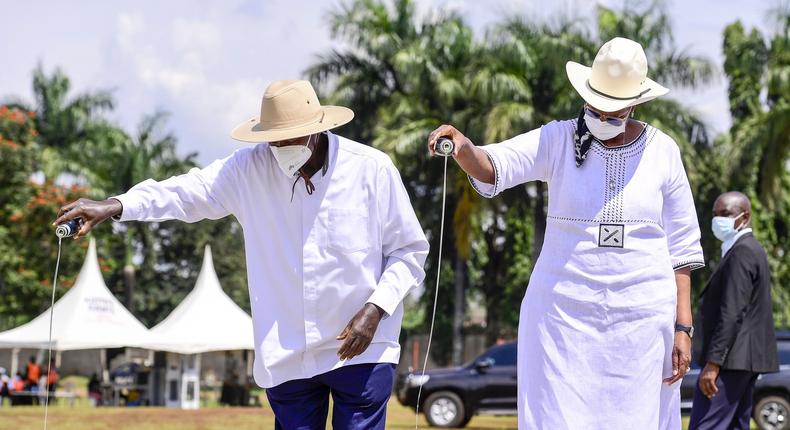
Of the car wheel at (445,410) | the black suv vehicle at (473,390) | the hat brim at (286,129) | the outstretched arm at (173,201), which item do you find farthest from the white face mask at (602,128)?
the car wheel at (445,410)

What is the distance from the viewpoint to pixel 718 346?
8461 mm

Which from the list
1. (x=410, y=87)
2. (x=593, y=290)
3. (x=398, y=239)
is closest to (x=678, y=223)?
(x=593, y=290)

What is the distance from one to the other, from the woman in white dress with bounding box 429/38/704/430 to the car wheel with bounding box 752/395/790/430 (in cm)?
1467

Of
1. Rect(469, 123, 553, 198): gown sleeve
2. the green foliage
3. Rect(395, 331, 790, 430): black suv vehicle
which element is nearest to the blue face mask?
Rect(469, 123, 553, 198): gown sleeve

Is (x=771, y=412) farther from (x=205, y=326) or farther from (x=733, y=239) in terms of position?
(x=205, y=326)

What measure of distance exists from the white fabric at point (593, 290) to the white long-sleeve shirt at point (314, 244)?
0.43 metres

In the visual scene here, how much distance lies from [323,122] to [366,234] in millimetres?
456

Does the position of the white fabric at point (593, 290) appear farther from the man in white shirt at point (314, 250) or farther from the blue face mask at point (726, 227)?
the blue face mask at point (726, 227)

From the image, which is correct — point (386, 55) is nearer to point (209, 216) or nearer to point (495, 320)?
point (495, 320)

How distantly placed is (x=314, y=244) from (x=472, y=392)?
1677 cm

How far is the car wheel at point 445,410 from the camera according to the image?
21438 millimetres

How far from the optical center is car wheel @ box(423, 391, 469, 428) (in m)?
21.4

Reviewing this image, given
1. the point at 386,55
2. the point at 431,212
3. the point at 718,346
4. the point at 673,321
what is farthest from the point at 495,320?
the point at 673,321

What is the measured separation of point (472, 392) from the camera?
21.5m
